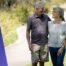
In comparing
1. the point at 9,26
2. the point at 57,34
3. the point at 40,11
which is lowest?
the point at 9,26

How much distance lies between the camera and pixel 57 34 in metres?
8.02

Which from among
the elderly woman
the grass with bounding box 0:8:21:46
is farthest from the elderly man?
the grass with bounding box 0:8:21:46

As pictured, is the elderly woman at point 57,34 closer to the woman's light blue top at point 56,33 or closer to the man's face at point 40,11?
the woman's light blue top at point 56,33

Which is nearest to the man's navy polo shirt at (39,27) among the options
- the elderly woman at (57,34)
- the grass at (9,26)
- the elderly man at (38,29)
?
the elderly man at (38,29)

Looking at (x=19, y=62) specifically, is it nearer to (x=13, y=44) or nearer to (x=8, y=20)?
(x=13, y=44)

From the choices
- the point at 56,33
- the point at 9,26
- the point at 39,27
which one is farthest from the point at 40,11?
the point at 9,26

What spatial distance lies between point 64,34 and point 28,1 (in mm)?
15706

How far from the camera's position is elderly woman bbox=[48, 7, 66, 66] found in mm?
7957

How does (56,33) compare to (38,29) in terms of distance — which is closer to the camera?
(56,33)

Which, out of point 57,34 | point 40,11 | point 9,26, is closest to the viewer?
point 57,34

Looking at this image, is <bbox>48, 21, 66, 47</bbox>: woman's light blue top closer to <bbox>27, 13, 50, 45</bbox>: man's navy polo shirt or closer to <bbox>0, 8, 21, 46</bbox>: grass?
<bbox>27, 13, 50, 45</bbox>: man's navy polo shirt

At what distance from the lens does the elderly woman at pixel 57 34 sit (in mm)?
7957

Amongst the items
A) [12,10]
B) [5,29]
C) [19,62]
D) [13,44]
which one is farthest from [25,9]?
[19,62]

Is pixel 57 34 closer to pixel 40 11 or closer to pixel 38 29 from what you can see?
pixel 38 29
